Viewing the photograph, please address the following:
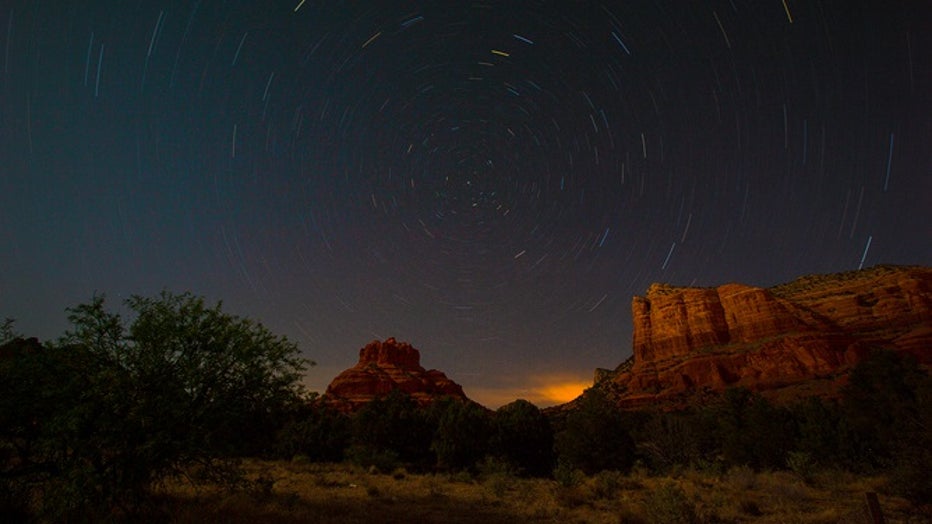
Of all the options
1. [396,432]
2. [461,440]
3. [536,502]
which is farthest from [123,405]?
[396,432]

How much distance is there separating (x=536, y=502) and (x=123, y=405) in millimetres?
17322

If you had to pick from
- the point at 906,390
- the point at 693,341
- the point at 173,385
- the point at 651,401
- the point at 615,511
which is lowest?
the point at 615,511

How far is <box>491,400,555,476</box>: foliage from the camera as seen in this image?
44219 mm

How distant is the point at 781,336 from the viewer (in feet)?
445

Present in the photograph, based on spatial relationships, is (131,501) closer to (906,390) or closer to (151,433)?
(151,433)

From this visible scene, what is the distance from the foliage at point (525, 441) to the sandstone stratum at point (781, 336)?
3079 inches

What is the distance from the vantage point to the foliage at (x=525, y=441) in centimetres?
4422

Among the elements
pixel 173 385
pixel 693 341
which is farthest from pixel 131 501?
pixel 693 341

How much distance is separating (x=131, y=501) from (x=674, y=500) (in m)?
17.9

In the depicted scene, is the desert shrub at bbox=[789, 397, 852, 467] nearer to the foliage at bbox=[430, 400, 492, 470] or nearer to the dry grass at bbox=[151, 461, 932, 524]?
the dry grass at bbox=[151, 461, 932, 524]

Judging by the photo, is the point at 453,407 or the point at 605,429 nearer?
the point at 605,429

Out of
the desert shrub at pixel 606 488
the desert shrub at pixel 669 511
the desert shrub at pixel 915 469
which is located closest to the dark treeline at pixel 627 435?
the desert shrub at pixel 915 469

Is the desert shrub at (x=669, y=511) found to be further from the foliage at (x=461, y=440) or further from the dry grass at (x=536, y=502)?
the foliage at (x=461, y=440)

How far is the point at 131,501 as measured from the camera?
1298 centimetres
